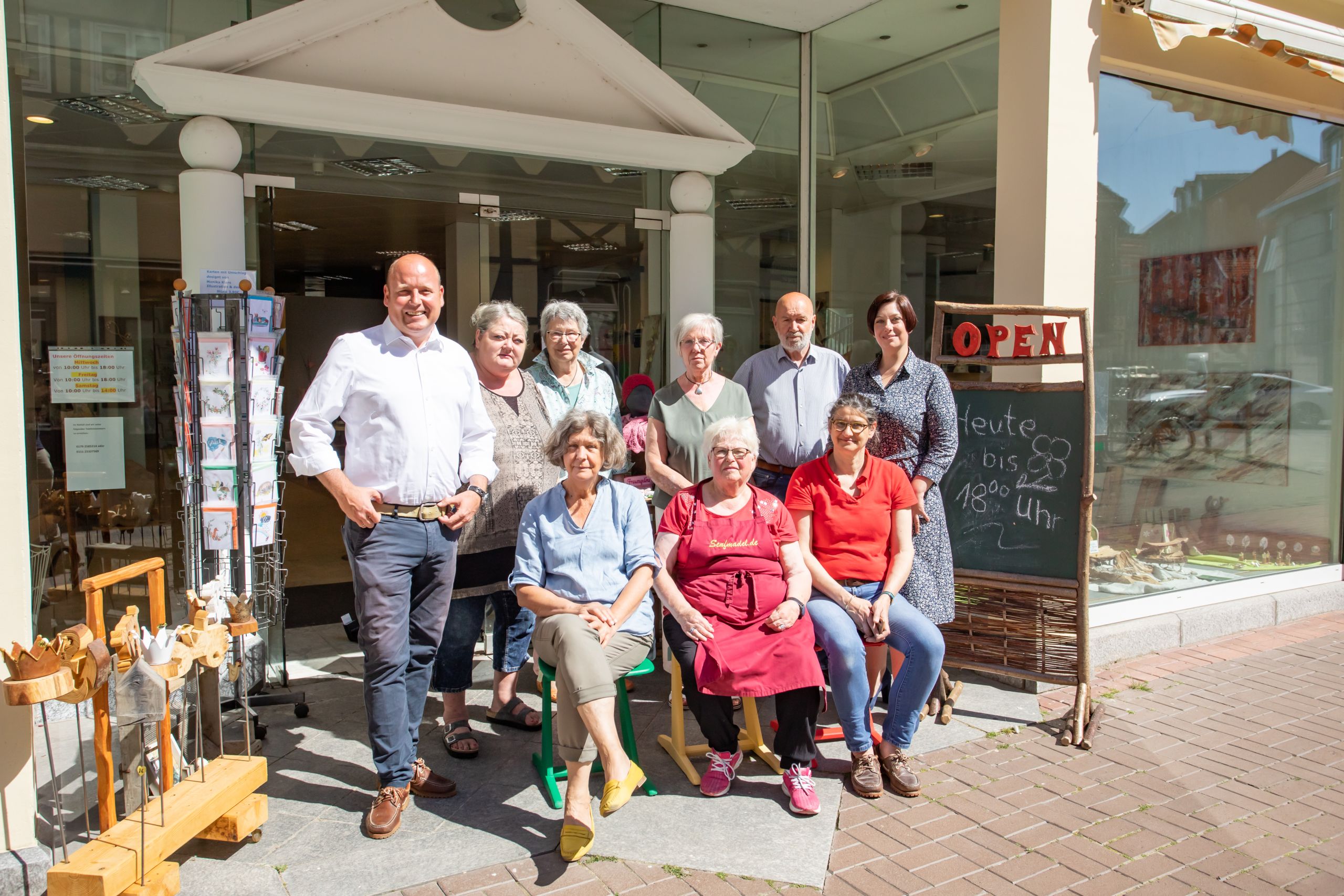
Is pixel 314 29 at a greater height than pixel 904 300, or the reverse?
pixel 314 29

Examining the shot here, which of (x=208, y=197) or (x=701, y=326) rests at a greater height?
(x=208, y=197)

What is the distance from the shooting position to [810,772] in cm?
324

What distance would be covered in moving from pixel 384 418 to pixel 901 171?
16.6ft

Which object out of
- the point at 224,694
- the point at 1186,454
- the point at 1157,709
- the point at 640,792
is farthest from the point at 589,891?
the point at 1186,454

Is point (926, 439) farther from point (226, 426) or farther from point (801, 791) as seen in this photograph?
point (226, 426)

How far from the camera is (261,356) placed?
3682 mm

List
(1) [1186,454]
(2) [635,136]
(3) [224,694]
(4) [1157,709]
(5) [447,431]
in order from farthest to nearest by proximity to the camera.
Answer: (1) [1186,454], (2) [635,136], (4) [1157,709], (3) [224,694], (5) [447,431]

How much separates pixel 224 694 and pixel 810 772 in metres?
2.30

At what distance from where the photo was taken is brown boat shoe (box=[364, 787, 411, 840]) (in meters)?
2.93

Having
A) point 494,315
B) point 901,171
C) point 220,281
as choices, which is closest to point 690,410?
point 494,315

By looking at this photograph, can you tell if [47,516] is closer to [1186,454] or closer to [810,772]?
[810,772]

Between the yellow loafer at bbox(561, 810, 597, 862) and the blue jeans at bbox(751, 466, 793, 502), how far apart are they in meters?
1.64

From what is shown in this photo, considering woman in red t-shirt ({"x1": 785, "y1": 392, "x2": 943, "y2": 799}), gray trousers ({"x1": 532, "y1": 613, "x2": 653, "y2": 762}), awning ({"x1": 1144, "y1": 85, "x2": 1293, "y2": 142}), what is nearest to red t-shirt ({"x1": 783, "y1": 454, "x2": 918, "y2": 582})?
woman in red t-shirt ({"x1": 785, "y1": 392, "x2": 943, "y2": 799})

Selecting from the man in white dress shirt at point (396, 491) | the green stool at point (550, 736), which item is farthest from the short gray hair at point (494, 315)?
the green stool at point (550, 736)
